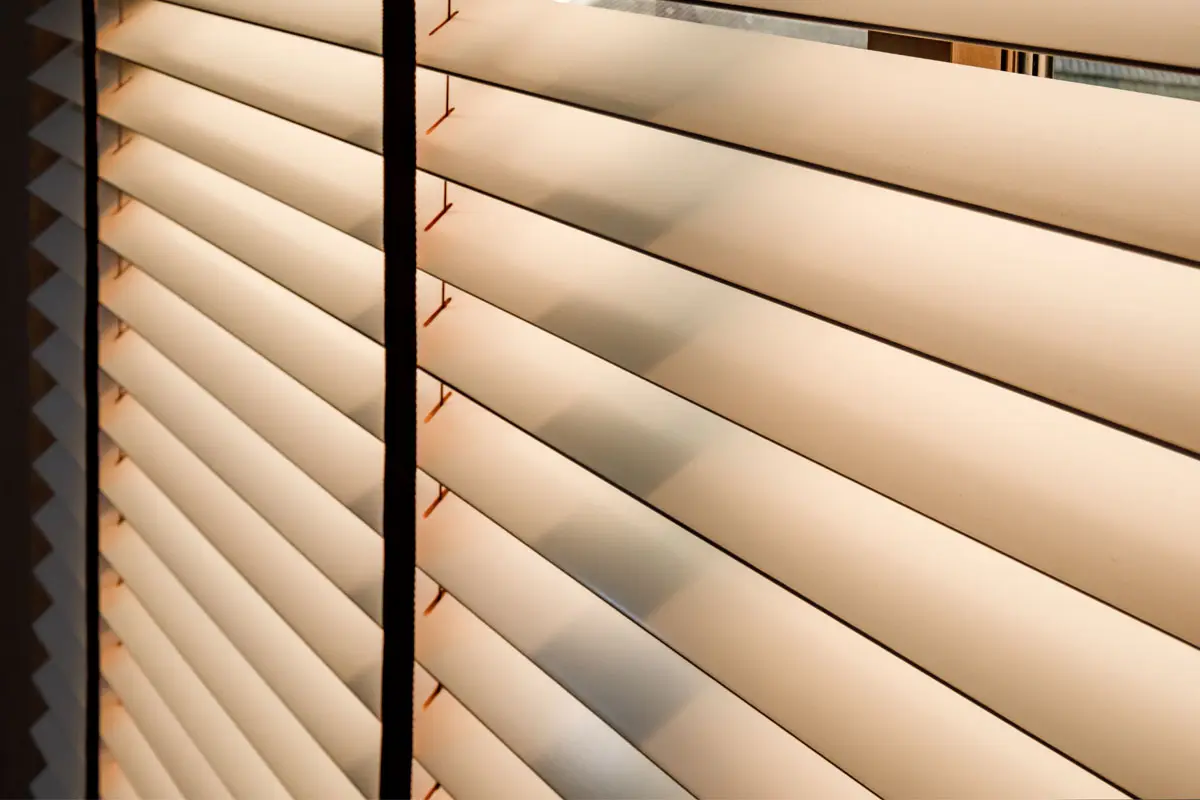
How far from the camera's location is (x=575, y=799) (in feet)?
2.81

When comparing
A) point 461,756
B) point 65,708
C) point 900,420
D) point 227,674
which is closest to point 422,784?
point 461,756

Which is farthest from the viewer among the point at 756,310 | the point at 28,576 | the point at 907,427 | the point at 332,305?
the point at 28,576

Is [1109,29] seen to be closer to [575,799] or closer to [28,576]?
[575,799]

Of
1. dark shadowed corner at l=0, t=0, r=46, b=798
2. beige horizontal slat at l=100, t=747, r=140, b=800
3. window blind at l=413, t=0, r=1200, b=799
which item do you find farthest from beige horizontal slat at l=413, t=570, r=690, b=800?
dark shadowed corner at l=0, t=0, r=46, b=798

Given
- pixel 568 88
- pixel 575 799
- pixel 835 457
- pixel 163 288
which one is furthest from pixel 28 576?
pixel 835 457

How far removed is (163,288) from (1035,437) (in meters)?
1.40

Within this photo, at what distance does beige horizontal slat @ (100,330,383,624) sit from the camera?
44.5 inches

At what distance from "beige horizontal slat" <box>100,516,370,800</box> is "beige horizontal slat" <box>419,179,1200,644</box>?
62 cm

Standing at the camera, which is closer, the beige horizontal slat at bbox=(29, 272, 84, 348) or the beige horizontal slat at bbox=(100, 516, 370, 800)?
the beige horizontal slat at bbox=(100, 516, 370, 800)

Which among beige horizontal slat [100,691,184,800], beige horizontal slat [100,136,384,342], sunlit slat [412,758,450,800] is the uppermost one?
beige horizontal slat [100,136,384,342]

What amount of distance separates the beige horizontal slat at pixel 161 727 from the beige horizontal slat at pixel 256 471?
417mm

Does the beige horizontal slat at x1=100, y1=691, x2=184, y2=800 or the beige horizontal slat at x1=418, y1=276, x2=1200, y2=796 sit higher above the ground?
the beige horizontal slat at x1=418, y1=276, x2=1200, y2=796

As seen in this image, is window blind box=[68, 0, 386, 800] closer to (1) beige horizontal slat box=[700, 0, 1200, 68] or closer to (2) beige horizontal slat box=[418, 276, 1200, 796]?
(2) beige horizontal slat box=[418, 276, 1200, 796]

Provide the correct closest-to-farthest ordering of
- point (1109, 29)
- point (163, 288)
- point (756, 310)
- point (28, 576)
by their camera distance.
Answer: point (1109, 29) → point (756, 310) → point (163, 288) → point (28, 576)
